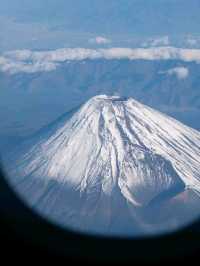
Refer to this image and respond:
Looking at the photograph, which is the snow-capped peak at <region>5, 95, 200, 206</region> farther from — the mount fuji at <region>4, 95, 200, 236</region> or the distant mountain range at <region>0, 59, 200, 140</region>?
the distant mountain range at <region>0, 59, 200, 140</region>

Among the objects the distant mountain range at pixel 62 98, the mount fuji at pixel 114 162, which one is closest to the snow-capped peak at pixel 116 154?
the mount fuji at pixel 114 162

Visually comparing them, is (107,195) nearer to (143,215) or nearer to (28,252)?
(143,215)

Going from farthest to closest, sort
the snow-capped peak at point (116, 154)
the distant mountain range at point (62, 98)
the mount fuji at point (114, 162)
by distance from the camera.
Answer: the distant mountain range at point (62, 98) → the snow-capped peak at point (116, 154) → the mount fuji at point (114, 162)

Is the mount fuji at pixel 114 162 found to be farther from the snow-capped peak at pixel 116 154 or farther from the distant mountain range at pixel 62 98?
the distant mountain range at pixel 62 98

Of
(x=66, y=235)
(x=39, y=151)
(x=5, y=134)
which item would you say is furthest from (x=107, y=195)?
(x=66, y=235)

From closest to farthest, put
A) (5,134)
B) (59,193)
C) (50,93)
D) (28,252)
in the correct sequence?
(28,252) < (59,193) < (5,134) < (50,93)

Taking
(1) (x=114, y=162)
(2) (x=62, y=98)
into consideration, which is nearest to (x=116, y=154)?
(1) (x=114, y=162)

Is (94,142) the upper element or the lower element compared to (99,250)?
lower

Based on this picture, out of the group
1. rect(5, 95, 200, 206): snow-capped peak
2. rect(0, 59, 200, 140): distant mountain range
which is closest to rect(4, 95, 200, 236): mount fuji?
rect(5, 95, 200, 206): snow-capped peak
